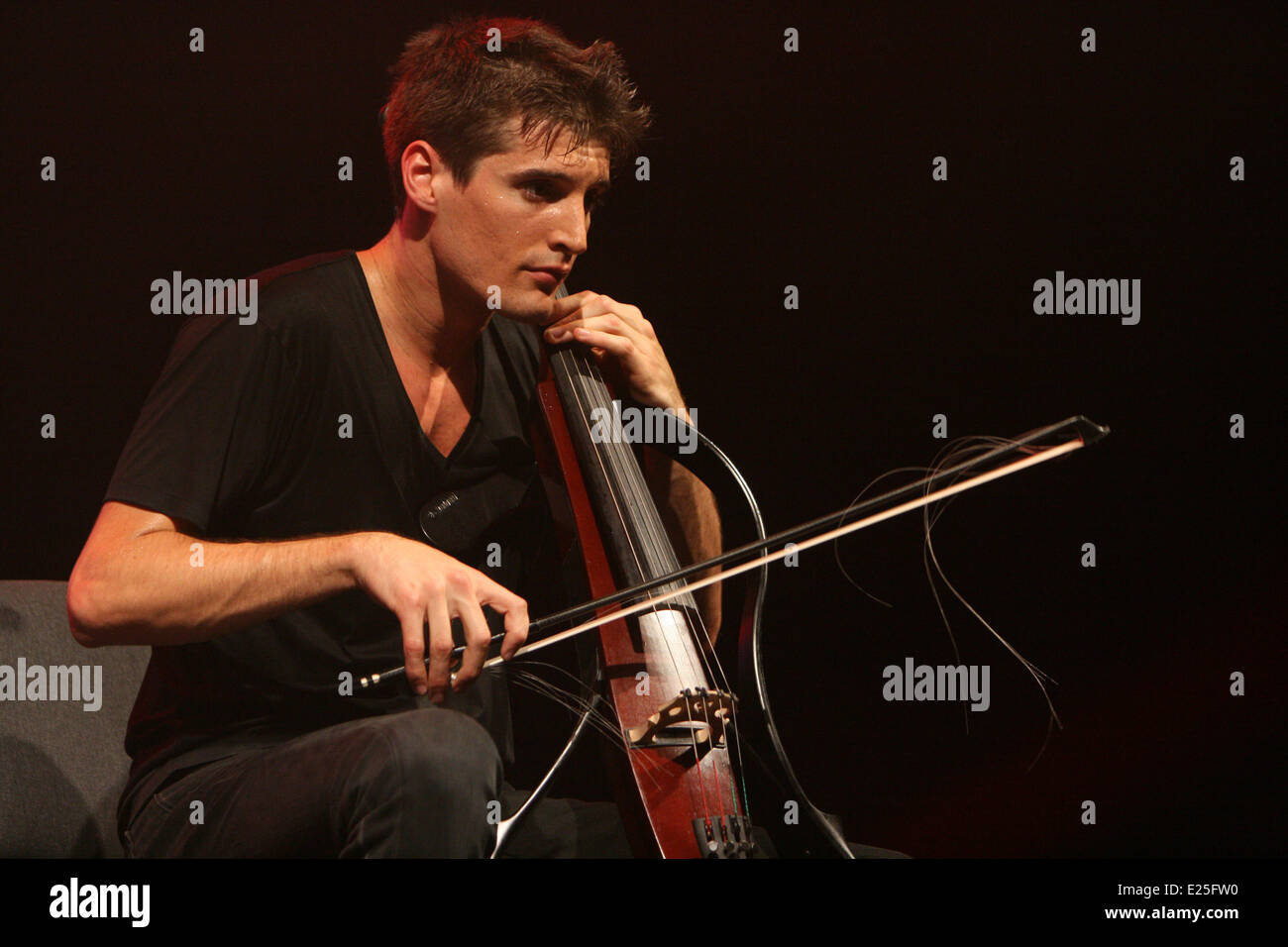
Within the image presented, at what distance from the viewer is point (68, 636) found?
1.69m

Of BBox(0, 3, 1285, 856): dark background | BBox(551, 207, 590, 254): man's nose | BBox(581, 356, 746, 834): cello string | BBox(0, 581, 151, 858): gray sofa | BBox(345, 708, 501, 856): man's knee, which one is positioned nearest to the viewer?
A: BBox(345, 708, 501, 856): man's knee

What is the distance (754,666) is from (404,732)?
0.47m

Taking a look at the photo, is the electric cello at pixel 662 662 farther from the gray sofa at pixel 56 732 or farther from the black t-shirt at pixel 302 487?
the gray sofa at pixel 56 732

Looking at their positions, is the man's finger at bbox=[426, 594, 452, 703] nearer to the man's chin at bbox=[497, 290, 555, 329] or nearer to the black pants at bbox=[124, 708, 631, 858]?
the black pants at bbox=[124, 708, 631, 858]

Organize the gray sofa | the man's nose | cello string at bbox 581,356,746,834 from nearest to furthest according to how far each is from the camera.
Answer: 1. cello string at bbox 581,356,746,834
2. the gray sofa
3. the man's nose

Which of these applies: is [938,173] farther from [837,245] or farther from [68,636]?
[68,636]

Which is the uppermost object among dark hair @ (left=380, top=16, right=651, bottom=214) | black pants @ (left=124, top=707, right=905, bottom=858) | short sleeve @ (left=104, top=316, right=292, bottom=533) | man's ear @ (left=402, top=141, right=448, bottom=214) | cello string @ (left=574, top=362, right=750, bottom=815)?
dark hair @ (left=380, top=16, right=651, bottom=214)

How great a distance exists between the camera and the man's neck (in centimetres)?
172

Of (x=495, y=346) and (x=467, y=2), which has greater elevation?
(x=467, y=2)

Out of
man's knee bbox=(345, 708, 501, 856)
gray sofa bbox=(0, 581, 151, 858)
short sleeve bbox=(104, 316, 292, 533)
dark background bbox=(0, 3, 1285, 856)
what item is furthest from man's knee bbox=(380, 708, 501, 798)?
dark background bbox=(0, 3, 1285, 856)

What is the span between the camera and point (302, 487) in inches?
64.5

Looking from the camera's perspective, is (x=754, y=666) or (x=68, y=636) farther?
(x=68, y=636)

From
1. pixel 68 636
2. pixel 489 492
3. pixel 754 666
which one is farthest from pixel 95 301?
pixel 754 666
